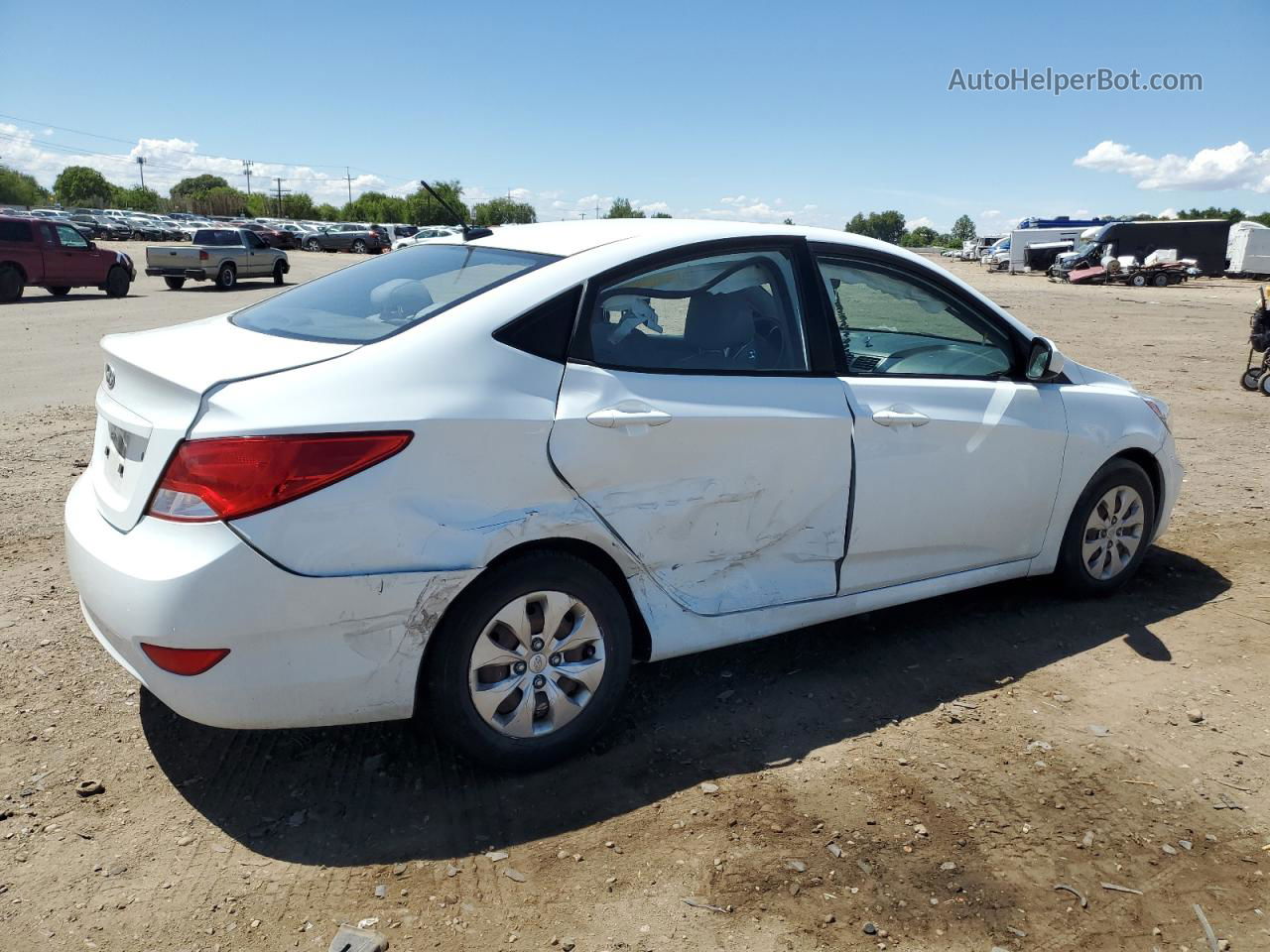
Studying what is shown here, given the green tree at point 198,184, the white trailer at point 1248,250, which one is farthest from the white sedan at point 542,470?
the green tree at point 198,184

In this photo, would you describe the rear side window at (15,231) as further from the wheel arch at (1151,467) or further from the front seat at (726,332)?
the wheel arch at (1151,467)

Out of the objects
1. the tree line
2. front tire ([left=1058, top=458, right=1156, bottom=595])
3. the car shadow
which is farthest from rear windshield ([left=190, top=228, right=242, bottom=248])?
the tree line

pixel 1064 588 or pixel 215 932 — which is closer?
pixel 215 932

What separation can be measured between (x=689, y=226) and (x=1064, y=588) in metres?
2.50

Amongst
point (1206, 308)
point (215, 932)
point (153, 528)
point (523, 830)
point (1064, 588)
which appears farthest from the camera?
point (1206, 308)

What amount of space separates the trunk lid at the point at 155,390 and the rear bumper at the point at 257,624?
143 millimetres

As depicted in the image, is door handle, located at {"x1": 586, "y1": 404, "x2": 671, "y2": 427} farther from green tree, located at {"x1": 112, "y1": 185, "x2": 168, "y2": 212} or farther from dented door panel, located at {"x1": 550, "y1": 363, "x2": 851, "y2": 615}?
green tree, located at {"x1": 112, "y1": 185, "x2": 168, "y2": 212}

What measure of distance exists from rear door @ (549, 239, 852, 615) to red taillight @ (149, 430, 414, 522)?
0.64 m

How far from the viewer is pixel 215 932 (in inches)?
98.2

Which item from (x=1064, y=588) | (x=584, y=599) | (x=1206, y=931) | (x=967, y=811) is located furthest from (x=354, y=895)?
Result: (x=1064, y=588)

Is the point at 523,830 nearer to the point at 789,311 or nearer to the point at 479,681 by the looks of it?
the point at 479,681

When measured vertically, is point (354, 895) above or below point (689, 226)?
below

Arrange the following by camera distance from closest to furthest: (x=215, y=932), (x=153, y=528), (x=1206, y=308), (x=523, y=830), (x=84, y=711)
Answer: (x=215, y=932) → (x=153, y=528) → (x=523, y=830) → (x=84, y=711) → (x=1206, y=308)

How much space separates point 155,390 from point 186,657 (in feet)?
2.61
